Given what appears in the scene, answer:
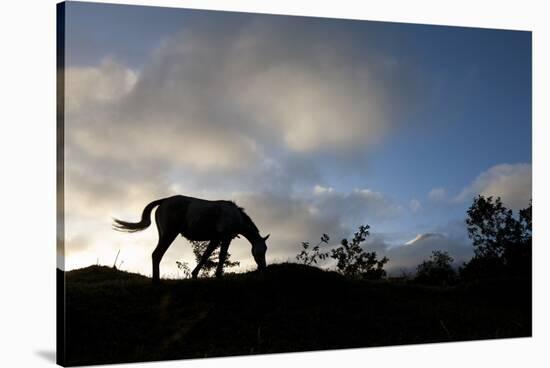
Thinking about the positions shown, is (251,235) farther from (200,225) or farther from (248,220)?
(200,225)

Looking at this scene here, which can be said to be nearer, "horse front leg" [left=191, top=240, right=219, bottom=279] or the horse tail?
the horse tail

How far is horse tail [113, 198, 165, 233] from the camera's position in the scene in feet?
35.6

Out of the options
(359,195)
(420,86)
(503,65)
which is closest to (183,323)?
(359,195)

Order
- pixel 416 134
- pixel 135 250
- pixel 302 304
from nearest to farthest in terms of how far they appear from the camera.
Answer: pixel 135 250
pixel 302 304
pixel 416 134

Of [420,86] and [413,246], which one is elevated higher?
[420,86]

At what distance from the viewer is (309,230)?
12.0 m

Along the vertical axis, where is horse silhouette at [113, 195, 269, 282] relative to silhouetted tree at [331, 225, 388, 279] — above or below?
above

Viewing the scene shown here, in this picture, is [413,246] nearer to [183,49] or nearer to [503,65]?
[503,65]

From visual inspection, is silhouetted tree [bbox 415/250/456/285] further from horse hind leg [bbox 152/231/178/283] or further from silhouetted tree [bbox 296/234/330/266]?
horse hind leg [bbox 152/231/178/283]

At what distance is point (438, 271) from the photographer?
1298 cm

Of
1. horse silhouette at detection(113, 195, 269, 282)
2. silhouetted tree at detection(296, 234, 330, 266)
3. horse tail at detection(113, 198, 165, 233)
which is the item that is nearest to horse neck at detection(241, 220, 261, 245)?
horse silhouette at detection(113, 195, 269, 282)

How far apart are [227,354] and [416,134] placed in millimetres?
4081

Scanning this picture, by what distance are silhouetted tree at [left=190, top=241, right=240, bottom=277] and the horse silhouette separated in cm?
4

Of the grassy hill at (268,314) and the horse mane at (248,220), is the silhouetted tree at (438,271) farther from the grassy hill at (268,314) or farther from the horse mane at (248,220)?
the horse mane at (248,220)
